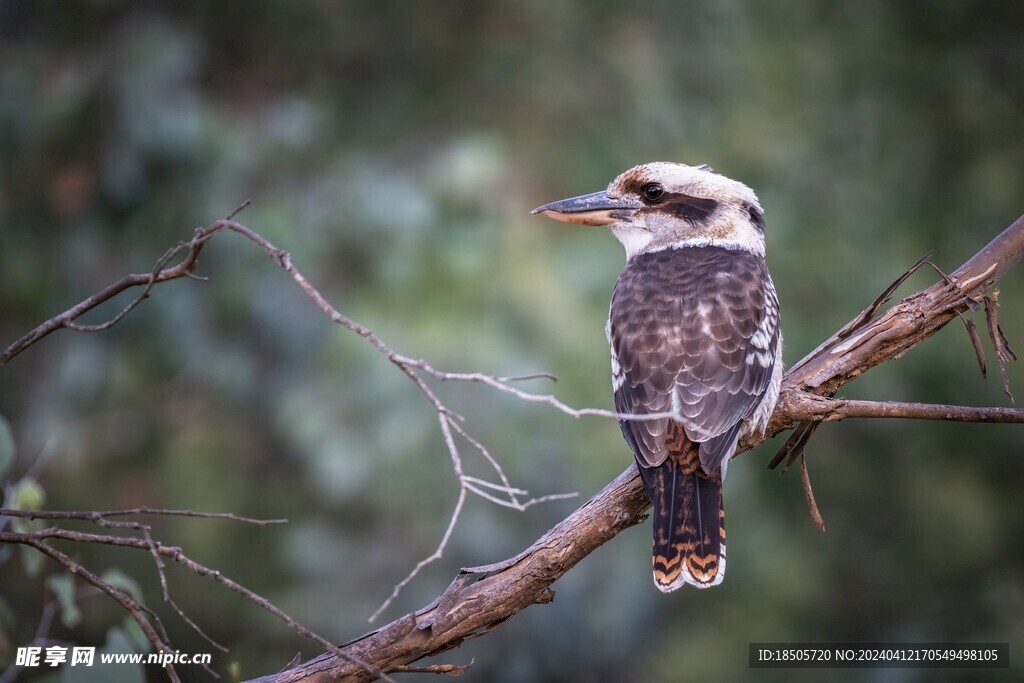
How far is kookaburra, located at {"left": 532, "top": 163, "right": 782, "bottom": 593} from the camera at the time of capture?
2121 millimetres

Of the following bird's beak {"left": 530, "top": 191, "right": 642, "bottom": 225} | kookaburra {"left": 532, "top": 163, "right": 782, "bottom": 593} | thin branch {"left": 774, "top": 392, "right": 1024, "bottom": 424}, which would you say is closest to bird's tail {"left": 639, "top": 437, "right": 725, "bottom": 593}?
kookaburra {"left": 532, "top": 163, "right": 782, "bottom": 593}

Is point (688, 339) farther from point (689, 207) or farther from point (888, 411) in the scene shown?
point (689, 207)

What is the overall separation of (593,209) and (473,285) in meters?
1.39

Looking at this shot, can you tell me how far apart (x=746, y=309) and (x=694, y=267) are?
20cm

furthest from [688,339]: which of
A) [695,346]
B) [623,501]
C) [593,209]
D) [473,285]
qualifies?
[473,285]

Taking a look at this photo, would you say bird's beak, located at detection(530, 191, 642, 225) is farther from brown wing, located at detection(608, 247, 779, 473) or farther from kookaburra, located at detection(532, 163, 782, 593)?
brown wing, located at detection(608, 247, 779, 473)

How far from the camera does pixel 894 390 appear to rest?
423 centimetres

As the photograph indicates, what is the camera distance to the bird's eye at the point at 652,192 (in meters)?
2.90

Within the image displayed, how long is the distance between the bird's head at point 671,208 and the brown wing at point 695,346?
0.70 ft

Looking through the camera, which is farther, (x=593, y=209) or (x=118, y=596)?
(x=593, y=209)

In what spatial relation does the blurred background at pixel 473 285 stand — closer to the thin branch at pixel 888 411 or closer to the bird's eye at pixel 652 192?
the bird's eye at pixel 652 192

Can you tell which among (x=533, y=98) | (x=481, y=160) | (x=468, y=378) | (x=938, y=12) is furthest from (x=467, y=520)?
(x=938, y=12)

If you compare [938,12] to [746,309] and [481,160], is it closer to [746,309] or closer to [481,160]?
[481,160]

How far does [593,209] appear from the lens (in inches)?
112
